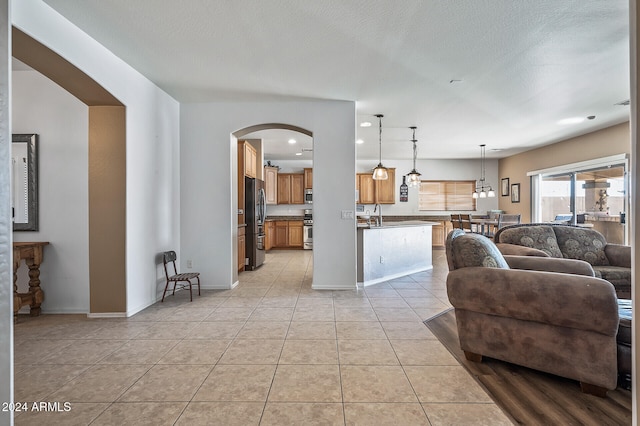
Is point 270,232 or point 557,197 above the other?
point 557,197

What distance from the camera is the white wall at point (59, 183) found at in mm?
3441

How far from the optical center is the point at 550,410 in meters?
1.78

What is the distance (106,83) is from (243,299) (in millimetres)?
2839

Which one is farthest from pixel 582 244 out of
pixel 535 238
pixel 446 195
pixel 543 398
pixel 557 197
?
pixel 446 195

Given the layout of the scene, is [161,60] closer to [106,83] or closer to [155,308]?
[106,83]

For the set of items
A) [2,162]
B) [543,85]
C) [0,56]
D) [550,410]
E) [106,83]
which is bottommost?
[550,410]

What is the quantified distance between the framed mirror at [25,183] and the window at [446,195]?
873 centimetres

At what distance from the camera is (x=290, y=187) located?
362 inches

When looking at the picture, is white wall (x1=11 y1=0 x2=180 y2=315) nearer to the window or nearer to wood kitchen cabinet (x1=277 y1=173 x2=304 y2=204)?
wood kitchen cabinet (x1=277 y1=173 x2=304 y2=204)

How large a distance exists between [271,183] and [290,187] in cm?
70

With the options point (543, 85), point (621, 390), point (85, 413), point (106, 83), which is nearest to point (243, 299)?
point (85, 413)

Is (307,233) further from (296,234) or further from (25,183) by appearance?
(25,183)

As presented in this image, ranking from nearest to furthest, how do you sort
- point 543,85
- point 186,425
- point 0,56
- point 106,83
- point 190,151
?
point 0,56, point 186,425, point 106,83, point 543,85, point 190,151

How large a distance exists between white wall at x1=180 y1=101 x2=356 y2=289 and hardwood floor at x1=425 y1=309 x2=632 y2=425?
234cm
